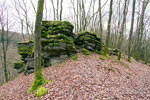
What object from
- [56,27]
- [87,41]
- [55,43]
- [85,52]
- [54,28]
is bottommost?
[85,52]

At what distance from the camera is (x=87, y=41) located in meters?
10.8

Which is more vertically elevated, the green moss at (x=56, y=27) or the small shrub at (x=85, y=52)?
the green moss at (x=56, y=27)

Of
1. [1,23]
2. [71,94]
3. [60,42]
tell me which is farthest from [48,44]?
[1,23]

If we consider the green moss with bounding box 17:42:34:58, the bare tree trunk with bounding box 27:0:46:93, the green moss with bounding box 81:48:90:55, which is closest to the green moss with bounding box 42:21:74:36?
the green moss with bounding box 81:48:90:55

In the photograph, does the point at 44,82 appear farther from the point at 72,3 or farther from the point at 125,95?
the point at 72,3

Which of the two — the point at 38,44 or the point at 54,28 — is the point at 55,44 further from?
the point at 38,44

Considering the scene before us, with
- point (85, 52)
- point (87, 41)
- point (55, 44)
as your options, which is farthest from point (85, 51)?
point (55, 44)

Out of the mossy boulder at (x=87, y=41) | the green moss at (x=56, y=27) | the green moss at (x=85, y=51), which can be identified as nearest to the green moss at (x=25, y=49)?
A: the green moss at (x=56, y=27)

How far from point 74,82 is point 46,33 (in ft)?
20.7

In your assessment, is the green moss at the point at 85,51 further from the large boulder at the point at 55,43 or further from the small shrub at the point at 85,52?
the large boulder at the point at 55,43

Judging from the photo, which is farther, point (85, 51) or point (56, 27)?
point (85, 51)

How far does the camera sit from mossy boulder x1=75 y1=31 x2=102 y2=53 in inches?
426

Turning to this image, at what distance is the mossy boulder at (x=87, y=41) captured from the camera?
10.8 meters

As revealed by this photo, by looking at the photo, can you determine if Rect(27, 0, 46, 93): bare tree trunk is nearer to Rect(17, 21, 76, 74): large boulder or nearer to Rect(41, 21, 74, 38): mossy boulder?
Rect(17, 21, 76, 74): large boulder
